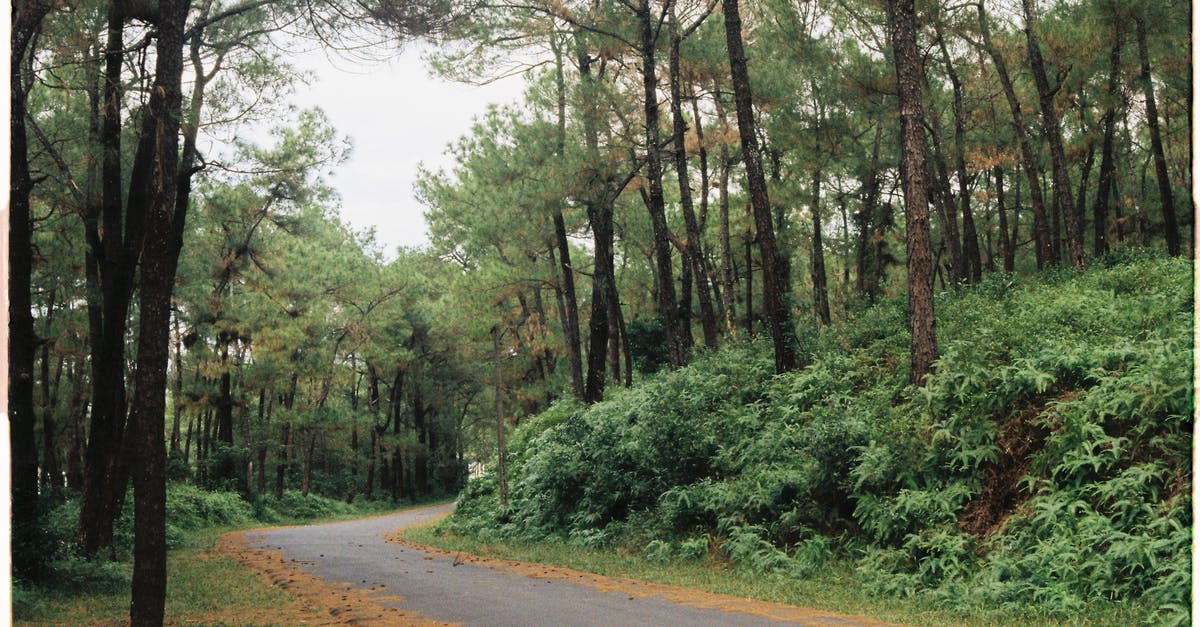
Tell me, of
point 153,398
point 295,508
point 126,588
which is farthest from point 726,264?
point 295,508

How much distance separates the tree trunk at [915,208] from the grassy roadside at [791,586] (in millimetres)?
3715

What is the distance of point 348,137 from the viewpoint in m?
23.4

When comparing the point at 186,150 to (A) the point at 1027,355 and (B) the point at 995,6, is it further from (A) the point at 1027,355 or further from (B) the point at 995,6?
(B) the point at 995,6

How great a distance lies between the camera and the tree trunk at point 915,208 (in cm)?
1355

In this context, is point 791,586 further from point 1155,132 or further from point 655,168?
point 1155,132

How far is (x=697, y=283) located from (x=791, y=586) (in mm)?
12930

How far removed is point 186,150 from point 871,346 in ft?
43.8

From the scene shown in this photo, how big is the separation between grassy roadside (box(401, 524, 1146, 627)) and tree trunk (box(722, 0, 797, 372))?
17.4 feet

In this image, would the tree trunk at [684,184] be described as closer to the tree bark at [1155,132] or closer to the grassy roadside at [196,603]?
the tree bark at [1155,132]

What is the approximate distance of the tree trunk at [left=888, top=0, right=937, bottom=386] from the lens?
1355 cm

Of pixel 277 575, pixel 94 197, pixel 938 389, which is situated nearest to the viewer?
pixel 938 389

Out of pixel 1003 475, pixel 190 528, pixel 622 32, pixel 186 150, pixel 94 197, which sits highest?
pixel 622 32

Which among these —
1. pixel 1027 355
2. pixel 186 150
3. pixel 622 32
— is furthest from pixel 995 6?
pixel 186 150

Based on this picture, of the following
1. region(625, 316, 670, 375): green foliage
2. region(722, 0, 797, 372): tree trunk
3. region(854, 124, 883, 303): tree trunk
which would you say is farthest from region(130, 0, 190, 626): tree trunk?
region(854, 124, 883, 303): tree trunk
